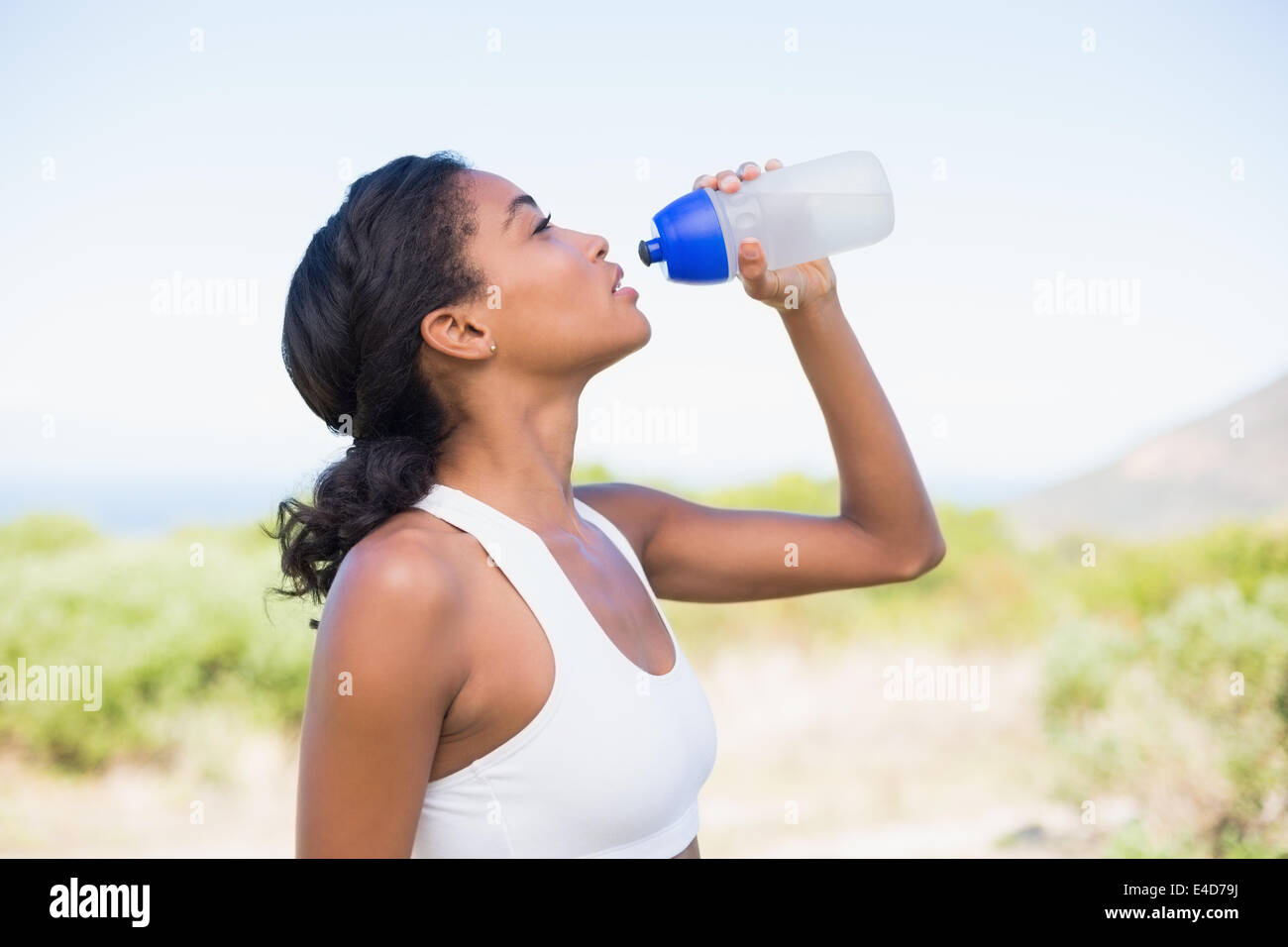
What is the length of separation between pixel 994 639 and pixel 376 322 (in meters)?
5.32

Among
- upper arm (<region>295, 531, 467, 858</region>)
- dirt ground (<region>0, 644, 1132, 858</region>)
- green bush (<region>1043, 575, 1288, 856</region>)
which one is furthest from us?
dirt ground (<region>0, 644, 1132, 858</region>)

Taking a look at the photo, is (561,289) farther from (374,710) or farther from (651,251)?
(374,710)

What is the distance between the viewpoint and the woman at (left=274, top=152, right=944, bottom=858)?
109 centimetres

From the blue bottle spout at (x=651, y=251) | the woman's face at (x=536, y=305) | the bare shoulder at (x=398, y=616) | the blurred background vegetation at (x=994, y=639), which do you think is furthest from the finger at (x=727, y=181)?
the blurred background vegetation at (x=994, y=639)

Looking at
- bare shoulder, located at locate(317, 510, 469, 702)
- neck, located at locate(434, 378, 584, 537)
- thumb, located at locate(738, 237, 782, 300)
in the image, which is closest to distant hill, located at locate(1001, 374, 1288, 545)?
thumb, located at locate(738, 237, 782, 300)

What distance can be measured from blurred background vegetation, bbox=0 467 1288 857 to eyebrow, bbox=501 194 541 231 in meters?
3.40

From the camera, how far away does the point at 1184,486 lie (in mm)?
6145

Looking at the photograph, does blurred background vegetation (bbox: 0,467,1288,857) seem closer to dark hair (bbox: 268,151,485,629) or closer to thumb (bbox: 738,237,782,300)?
dark hair (bbox: 268,151,485,629)

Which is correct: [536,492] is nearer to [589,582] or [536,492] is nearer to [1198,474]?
[589,582]

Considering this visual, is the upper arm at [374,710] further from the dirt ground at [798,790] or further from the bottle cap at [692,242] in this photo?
the dirt ground at [798,790]

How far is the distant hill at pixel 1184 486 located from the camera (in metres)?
5.86

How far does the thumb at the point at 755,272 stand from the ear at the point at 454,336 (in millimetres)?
353

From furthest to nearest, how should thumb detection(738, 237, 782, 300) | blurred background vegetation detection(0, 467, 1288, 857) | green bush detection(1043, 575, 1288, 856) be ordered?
blurred background vegetation detection(0, 467, 1288, 857)
green bush detection(1043, 575, 1288, 856)
thumb detection(738, 237, 782, 300)
